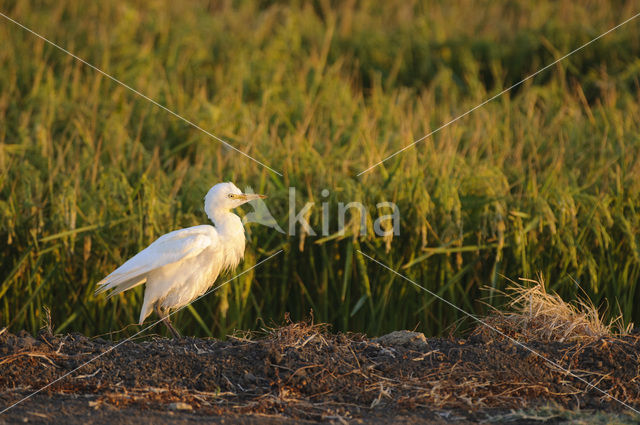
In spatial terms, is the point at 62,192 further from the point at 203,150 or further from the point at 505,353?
the point at 505,353

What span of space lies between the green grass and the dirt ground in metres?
1.17

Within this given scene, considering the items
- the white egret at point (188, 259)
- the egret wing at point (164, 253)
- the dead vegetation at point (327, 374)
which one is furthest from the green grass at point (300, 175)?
the dead vegetation at point (327, 374)

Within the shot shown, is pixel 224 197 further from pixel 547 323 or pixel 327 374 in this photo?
pixel 547 323

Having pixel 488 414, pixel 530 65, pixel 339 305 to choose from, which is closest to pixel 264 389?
pixel 488 414

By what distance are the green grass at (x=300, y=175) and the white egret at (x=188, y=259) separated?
62 centimetres

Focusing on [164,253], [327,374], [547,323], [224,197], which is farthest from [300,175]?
[327,374]

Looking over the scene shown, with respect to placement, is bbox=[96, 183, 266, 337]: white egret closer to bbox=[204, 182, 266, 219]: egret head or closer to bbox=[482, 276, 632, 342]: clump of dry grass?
bbox=[204, 182, 266, 219]: egret head

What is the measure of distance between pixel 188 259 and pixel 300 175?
59.7 inches

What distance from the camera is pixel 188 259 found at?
4422 millimetres

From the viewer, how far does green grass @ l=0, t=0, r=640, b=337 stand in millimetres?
5230

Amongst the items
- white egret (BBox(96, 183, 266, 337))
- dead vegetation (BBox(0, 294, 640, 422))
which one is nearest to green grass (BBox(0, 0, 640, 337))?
white egret (BBox(96, 183, 266, 337))

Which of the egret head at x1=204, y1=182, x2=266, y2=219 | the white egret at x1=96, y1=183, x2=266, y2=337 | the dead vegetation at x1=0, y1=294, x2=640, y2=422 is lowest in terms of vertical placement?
the dead vegetation at x1=0, y1=294, x2=640, y2=422

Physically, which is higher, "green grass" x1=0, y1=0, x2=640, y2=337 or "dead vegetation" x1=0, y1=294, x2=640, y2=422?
"green grass" x1=0, y1=0, x2=640, y2=337

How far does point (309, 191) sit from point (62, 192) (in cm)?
165
